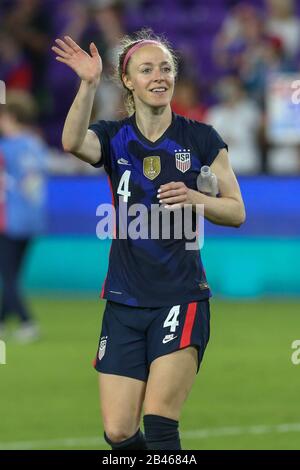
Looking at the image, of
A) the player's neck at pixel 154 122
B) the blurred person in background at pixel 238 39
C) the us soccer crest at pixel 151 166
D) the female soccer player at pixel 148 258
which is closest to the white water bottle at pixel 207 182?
the female soccer player at pixel 148 258

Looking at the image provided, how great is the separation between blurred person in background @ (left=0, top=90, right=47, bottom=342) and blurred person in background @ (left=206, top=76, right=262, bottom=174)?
3751mm

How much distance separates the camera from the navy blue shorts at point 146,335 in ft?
22.7

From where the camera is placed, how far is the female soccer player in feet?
22.3

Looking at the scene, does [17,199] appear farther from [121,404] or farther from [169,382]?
[169,382]

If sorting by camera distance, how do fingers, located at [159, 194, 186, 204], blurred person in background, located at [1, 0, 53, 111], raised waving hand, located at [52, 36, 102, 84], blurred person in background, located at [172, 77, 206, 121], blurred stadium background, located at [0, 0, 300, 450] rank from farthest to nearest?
1. blurred person in background, located at [1, 0, 53, 111]
2. blurred person in background, located at [172, 77, 206, 121]
3. blurred stadium background, located at [0, 0, 300, 450]
4. raised waving hand, located at [52, 36, 102, 84]
5. fingers, located at [159, 194, 186, 204]

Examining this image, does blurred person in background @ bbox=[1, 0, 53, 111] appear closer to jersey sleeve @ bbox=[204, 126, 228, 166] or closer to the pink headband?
the pink headband

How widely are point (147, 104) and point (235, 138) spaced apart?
10.4 meters

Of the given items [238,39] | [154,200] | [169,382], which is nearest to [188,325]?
[169,382]

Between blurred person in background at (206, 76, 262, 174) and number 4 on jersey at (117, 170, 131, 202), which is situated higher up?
blurred person in background at (206, 76, 262, 174)

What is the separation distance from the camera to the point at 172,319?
6.95 m

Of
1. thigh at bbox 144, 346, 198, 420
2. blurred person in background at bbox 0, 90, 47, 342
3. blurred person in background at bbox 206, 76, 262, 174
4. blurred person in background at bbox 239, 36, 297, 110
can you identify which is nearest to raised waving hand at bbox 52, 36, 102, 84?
thigh at bbox 144, 346, 198, 420

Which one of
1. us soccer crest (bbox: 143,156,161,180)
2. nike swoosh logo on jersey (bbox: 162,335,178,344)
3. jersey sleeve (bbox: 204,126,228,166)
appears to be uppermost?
jersey sleeve (bbox: 204,126,228,166)
